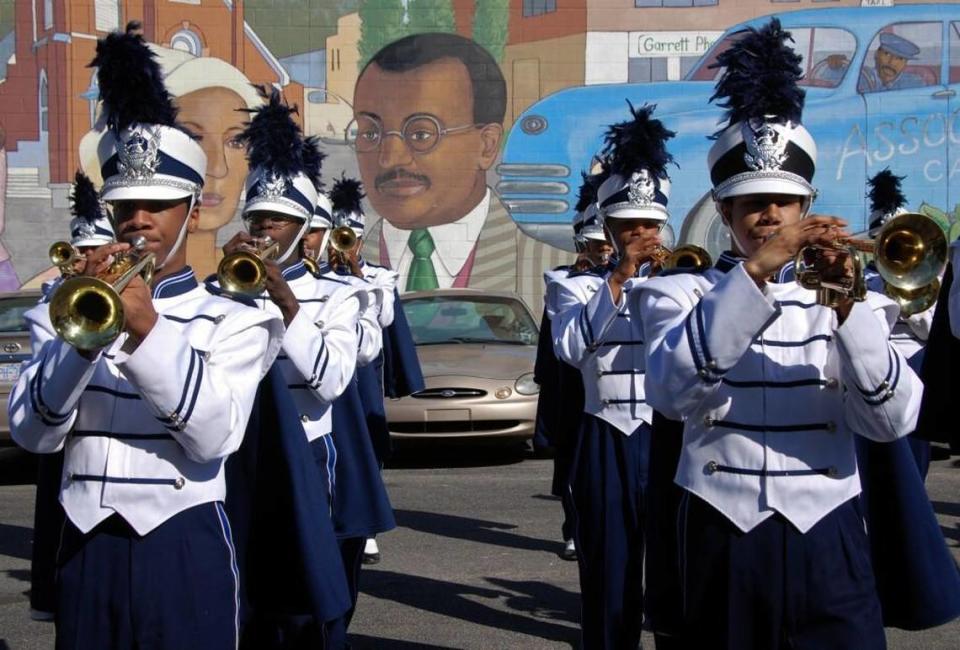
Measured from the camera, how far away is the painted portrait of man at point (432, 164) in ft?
69.6

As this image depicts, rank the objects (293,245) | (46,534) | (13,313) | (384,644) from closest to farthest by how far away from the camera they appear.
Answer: (46,534) < (293,245) < (384,644) < (13,313)

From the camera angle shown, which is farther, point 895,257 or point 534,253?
point 534,253

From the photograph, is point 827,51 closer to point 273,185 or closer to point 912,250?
Result: point 273,185

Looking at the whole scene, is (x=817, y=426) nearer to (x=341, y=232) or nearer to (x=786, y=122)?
(x=786, y=122)

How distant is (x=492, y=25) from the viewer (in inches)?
836

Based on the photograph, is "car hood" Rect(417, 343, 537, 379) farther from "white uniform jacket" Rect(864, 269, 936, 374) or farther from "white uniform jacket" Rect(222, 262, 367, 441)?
"white uniform jacket" Rect(222, 262, 367, 441)

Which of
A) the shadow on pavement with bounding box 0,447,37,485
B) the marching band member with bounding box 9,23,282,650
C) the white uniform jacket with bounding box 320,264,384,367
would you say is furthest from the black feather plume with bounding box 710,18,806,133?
the shadow on pavement with bounding box 0,447,37,485

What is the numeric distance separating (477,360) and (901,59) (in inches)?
448

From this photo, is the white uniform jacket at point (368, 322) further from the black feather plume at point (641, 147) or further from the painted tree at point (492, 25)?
the painted tree at point (492, 25)

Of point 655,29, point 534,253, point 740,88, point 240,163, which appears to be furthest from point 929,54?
point 740,88

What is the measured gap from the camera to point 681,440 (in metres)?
4.23

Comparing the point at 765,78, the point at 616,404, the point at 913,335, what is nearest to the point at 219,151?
the point at 913,335

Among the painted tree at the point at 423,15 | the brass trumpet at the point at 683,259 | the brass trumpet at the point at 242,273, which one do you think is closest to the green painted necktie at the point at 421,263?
the painted tree at the point at 423,15

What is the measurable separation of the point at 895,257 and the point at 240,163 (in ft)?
59.7
